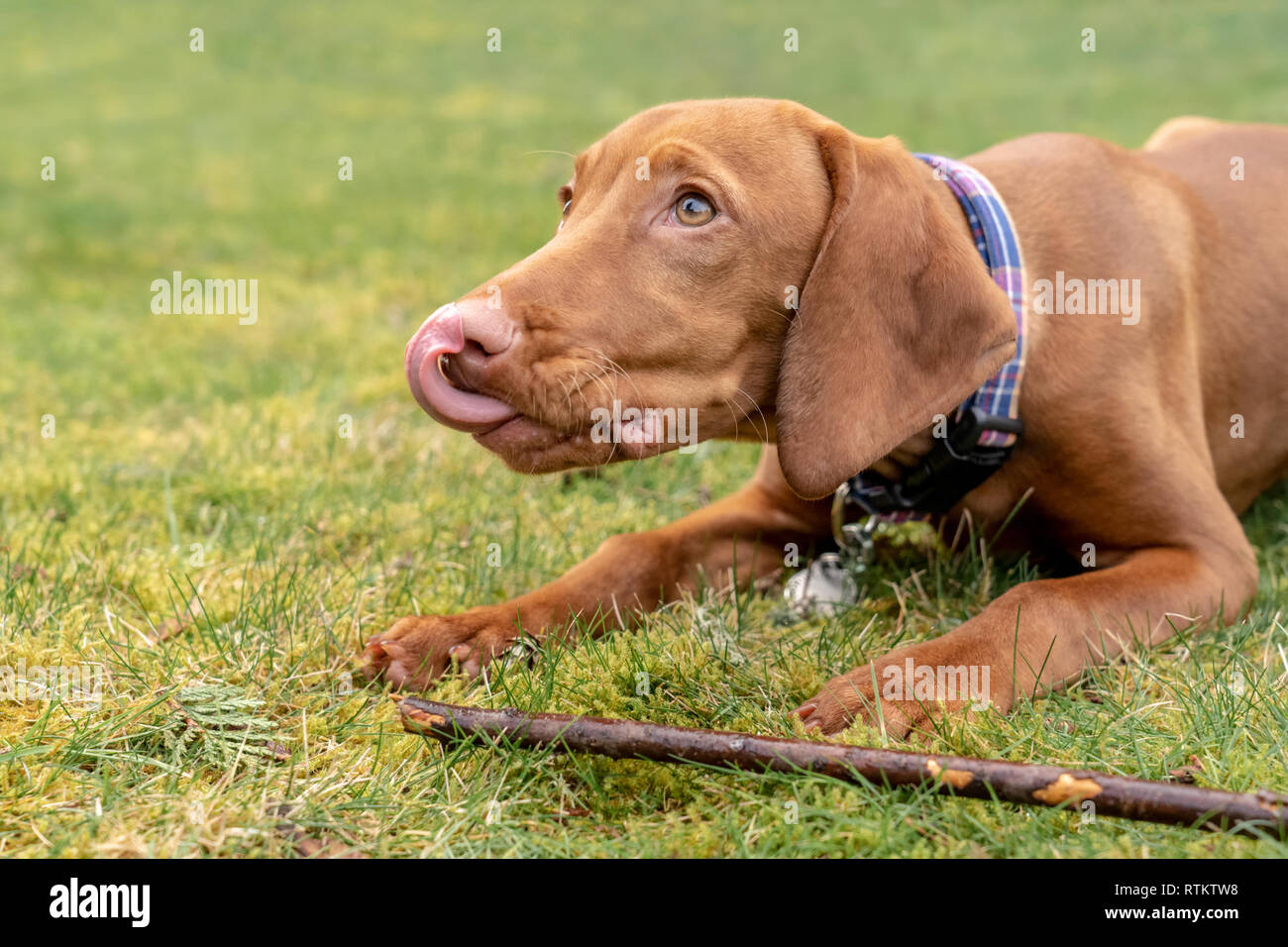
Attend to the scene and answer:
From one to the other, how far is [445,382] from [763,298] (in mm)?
850

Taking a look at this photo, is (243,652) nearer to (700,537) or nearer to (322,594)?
(322,594)

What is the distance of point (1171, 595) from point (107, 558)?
3.04 meters

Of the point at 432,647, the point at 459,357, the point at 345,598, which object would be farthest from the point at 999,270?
the point at 345,598

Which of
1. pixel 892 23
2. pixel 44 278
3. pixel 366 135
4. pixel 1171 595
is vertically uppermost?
pixel 892 23

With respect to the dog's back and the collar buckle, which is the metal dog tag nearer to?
the collar buckle

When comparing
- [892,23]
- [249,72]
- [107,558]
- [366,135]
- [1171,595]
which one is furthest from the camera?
[892,23]

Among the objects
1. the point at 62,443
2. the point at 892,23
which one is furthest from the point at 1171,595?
the point at 892,23

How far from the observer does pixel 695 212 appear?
10.5ft

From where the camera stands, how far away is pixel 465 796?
8.73ft

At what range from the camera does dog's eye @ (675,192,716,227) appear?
10.5 ft

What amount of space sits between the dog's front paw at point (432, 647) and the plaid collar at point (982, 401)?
1.26m

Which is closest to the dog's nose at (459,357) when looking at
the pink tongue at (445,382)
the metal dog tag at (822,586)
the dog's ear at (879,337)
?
the pink tongue at (445,382)

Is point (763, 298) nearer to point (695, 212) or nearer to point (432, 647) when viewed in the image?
point (695, 212)

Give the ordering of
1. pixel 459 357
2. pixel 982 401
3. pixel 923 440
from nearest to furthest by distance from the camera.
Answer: pixel 459 357 → pixel 982 401 → pixel 923 440
